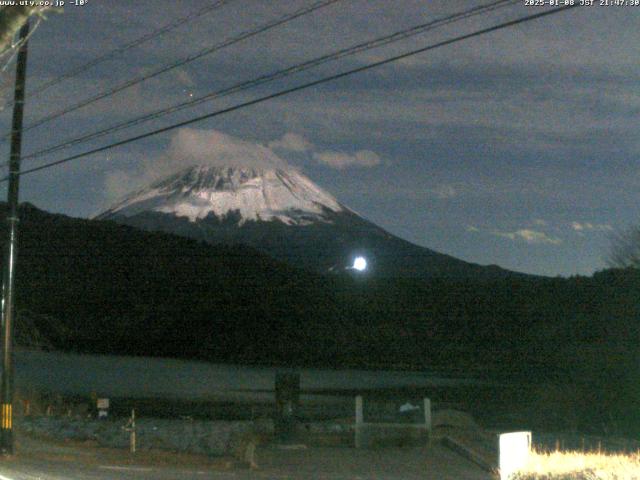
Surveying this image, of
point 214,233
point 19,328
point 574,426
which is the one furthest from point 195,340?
point 214,233

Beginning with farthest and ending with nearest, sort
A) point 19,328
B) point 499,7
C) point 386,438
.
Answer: point 19,328 < point 386,438 < point 499,7

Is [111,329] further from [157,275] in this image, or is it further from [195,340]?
[157,275]

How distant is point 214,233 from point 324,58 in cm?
18052

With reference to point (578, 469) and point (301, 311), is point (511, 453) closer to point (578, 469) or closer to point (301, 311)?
point (578, 469)

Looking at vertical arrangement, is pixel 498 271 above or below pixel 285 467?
above

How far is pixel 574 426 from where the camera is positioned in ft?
123

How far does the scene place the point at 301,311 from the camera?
97.2m

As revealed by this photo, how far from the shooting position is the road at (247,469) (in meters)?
16.7

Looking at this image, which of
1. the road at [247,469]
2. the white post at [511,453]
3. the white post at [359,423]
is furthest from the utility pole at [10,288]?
the white post at [511,453]

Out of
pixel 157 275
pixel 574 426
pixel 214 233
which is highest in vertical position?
pixel 214 233

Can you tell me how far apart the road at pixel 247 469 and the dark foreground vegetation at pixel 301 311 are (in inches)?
1493

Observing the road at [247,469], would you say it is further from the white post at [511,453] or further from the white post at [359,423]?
the white post at [511,453]

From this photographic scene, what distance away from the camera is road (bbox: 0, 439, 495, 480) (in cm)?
1669

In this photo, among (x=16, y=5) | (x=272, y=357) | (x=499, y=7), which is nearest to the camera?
(x=16, y=5)
